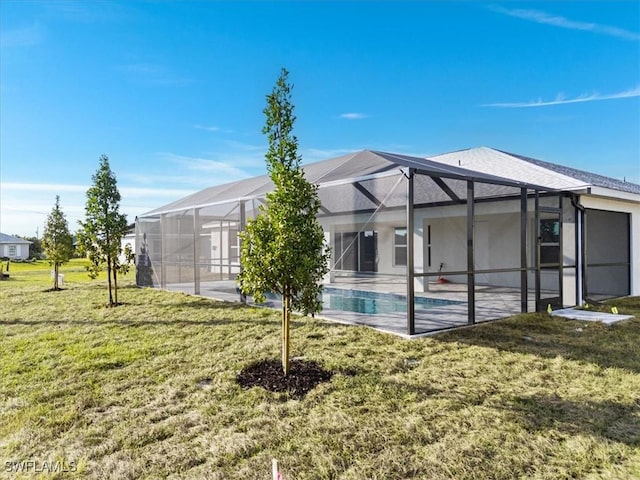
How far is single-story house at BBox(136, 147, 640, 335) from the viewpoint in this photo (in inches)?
274

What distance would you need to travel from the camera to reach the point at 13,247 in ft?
157

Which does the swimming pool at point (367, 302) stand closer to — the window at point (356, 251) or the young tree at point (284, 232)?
the window at point (356, 251)

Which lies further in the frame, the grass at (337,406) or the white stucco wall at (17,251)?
the white stucco wall at (17,251)

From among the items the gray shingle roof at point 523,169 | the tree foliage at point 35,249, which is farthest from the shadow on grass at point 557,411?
the tree foliage at point 35,249

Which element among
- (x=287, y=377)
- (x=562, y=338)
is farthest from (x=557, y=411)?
(x=562, y=338)

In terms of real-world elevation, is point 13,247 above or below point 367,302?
above

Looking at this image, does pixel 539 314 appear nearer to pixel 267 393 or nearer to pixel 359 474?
pixel 267 393

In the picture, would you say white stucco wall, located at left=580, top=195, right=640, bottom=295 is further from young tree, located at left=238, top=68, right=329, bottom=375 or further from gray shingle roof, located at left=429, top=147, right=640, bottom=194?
young tree, located at left=238, top=68, right=329, bottom=375

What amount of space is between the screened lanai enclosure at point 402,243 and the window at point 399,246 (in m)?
0.03

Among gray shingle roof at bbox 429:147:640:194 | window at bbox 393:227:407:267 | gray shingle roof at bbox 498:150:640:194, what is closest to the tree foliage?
gray shingle roof at bbox 429:147:640:194

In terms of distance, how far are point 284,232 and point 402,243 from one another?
4731 mm

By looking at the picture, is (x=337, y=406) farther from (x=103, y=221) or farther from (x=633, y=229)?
(x=633, y=229)

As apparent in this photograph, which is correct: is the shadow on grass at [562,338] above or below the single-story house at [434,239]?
below

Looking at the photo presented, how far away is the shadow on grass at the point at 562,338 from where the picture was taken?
17.3 ft
